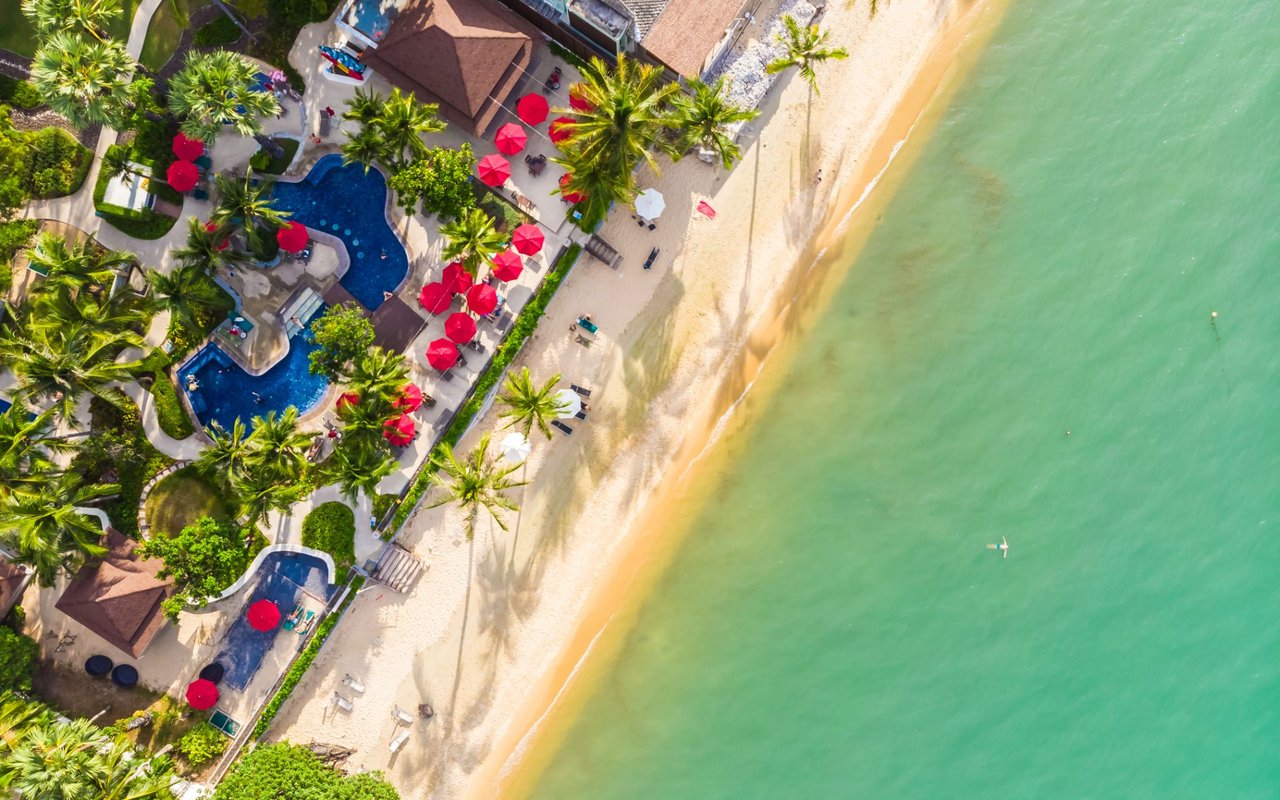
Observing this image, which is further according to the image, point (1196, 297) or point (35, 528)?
point (1196, 297)

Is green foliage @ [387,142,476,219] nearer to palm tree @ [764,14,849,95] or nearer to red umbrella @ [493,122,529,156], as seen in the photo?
red umbrella @ [493,122,529,156]

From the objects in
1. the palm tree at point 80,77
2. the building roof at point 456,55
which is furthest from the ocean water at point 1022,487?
the palm tree at point 80,77

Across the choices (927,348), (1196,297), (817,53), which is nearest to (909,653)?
(927,348)

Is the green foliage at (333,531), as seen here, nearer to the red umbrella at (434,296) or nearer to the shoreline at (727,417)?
the red umbrella at (434,296)

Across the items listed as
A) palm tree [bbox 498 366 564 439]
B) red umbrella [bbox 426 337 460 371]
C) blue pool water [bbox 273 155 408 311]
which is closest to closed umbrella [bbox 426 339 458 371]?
red umbrella [bbox 426 337 460 371]

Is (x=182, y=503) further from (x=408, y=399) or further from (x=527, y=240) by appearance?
(x=527, y=240)

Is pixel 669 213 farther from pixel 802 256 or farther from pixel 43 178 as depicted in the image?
pixel 43 178
